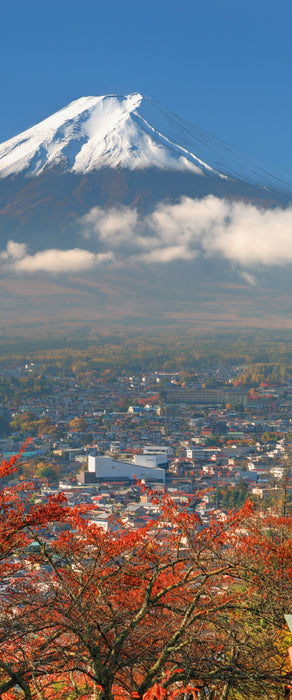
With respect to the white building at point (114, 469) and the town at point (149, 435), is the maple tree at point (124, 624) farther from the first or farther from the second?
the white building at point (114, 469)

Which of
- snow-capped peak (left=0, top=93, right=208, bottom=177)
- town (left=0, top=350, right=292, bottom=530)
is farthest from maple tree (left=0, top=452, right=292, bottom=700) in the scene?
snow-capped peak (left=0, top=93, right=208, bottom=177)

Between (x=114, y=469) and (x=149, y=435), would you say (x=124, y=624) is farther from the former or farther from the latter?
(x=149, y=435)

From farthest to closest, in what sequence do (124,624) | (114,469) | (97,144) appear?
(97,144) → (114,469) → (124,624)

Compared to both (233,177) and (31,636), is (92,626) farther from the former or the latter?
(233,177)

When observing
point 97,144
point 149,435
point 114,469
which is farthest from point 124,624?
point 97,144

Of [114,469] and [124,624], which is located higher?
[124,624]

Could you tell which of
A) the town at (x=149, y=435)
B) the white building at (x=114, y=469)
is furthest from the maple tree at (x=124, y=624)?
the white building at (x=114, y=469)

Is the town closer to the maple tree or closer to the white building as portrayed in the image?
the white building

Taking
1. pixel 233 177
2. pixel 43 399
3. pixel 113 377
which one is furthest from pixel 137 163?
pixel 43 399

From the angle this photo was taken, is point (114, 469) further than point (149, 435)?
No

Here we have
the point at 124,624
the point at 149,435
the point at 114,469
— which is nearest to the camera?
the point at 124,624

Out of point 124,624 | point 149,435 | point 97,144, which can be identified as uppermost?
point 97,144
